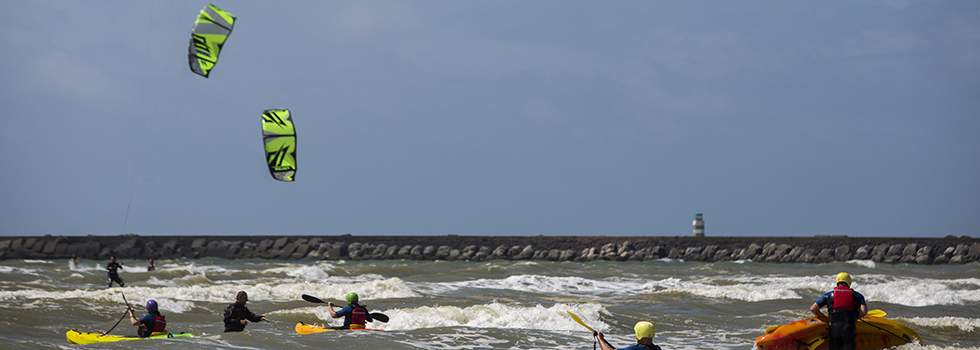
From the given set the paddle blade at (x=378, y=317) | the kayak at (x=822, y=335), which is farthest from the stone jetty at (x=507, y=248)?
the kayak at (x=822, y=335)

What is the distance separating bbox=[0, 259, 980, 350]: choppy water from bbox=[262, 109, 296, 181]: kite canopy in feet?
10.3

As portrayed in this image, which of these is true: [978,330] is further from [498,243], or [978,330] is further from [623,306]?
[498,243]

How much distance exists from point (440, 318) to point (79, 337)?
20.1 ft

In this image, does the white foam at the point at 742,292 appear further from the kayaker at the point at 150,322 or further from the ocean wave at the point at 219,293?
the kayaker at the point at 150,322

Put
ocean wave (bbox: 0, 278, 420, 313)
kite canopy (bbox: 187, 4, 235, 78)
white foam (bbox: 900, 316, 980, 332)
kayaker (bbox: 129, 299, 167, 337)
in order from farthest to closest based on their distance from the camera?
ocean wave (bbox: 0, 278, 420, 313) → kite canopy (bbox: 187, 4, 235, 78) → white foam (bbox: 900, 316, 980, 332) → kayaker (bbox: 129, 299, 167, 337)

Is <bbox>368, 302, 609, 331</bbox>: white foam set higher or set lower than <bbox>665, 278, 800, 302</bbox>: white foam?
lower

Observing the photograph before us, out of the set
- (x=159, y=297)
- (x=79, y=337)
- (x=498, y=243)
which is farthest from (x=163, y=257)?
(x=79, y=337)

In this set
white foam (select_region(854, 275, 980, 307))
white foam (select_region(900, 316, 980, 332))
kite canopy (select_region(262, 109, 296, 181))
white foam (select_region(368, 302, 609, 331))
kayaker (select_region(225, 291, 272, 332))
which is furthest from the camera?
white foam (select_region(854, 275, 980, 307))

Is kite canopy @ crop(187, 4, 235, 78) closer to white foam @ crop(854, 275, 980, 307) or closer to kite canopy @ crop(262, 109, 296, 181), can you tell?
kite canopy @ crop(262, 109, 296, 181)

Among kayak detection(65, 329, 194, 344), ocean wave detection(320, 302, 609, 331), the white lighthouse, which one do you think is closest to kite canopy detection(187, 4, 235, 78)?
ocean wave detection(320, 302, 609, 331)

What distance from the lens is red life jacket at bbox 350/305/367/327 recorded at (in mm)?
12195

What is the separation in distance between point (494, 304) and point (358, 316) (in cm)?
447

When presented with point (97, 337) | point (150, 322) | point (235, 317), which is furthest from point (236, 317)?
point (97, 337)

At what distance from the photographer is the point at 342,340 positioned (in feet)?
37.2
